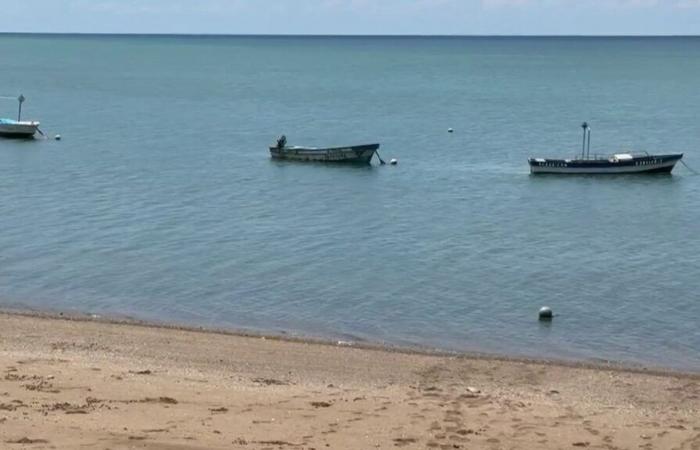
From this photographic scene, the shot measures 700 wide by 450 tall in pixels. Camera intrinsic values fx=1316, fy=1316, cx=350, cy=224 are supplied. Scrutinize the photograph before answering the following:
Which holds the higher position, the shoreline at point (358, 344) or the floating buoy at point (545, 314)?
the floating buoy at point (545, 314)

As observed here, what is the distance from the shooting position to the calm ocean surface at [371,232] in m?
32.0

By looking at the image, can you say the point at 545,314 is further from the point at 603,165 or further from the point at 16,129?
the point at 16,129

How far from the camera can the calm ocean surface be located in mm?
32031

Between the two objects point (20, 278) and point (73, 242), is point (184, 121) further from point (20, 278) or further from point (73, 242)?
point (20, 278)

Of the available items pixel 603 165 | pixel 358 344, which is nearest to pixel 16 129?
pixel 603 165


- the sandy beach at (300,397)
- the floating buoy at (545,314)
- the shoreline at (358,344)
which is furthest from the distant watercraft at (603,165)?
the sandy beach at (300,397)

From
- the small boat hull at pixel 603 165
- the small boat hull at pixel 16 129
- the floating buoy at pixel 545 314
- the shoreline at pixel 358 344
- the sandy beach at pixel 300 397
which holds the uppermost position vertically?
the small boat hull at pixel 16 129

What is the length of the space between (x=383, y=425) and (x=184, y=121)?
3182 inches

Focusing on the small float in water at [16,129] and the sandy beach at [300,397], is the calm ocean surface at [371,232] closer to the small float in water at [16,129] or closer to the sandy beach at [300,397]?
the small float in water at [16,129]

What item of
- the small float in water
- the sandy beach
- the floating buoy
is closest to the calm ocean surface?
the floating buoy

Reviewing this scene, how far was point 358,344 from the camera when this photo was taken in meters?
28.8

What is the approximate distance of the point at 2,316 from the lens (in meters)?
29.4

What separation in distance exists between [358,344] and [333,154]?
39464 mm

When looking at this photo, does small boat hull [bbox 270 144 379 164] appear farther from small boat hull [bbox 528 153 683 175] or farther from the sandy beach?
the sandy beach
